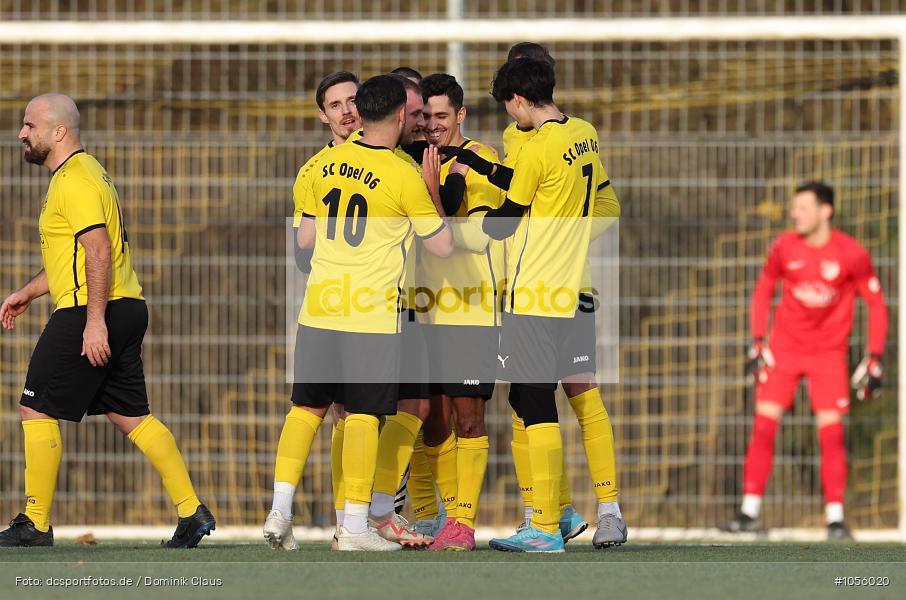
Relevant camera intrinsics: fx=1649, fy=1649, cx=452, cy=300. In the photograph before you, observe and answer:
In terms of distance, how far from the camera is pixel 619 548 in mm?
7160

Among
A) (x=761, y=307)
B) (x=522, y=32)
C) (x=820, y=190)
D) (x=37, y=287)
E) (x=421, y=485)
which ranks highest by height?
(x=522, y=32)

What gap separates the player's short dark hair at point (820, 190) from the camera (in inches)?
360

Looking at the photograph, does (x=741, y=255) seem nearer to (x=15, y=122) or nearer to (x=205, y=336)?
(x=205, y=336)

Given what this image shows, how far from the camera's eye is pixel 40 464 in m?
6.70

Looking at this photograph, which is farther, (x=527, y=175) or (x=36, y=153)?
(x=36, y=153)

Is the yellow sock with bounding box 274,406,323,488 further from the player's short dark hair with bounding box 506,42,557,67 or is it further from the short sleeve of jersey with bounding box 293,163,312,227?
the player's short dark hair with bounding box 506,42,557,67

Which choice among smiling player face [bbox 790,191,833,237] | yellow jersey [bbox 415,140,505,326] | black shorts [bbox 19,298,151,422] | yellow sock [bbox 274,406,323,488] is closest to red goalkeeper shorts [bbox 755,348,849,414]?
smiling player face [bbox 790,191,833,237]

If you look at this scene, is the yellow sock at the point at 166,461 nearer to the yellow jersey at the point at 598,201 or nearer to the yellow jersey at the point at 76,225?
the yellow jersey at the point at 76,225

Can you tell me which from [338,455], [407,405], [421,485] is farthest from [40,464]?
[421,485]

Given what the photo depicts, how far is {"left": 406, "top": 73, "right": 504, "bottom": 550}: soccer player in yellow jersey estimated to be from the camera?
22.0 ft

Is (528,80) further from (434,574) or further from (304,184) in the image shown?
(434,574)

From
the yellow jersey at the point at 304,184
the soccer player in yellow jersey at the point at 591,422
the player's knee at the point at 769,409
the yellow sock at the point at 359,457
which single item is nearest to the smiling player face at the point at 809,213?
the player's knee at the point at 769,409

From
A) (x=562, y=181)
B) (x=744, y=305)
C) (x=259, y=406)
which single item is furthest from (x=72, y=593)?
(x=744, y=305)

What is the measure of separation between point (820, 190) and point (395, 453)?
3.58 meters
